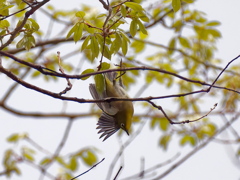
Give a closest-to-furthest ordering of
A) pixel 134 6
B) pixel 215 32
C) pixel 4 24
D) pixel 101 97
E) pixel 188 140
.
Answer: pixel 134 6 → pixel 4 24 → pixel 101 97 → pixel 215 32 → pixel 188 140

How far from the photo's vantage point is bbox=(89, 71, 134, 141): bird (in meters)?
2.27

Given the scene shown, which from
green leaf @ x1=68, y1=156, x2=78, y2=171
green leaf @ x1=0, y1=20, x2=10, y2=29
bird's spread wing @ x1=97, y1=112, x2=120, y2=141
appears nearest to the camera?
green leaf @ x1=0, y1=20, x2=10, y2=29

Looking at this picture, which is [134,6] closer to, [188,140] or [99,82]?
[99,82]

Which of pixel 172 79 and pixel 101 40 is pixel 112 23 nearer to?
pixel 101 40

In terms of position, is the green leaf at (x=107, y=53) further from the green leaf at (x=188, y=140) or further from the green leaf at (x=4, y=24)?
the green leaf at (x=188, y=140)

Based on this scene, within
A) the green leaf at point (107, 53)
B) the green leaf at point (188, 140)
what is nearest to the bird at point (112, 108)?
the green leaf at point (107, 53)

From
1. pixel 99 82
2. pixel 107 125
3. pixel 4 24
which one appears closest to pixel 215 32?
pixel 107 125

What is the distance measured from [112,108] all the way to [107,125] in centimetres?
15

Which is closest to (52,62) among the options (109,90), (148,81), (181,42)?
(148,81)

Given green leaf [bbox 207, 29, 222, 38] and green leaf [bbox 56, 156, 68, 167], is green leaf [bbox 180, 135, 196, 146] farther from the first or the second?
green leaf [bbox 207, 29, 222, 38]

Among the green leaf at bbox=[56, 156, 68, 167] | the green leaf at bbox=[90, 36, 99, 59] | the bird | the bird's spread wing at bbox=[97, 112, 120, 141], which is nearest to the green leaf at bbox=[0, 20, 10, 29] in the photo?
the green leaf at bbox=[90, 36, 99, 59]

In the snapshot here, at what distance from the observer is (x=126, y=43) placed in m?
2.01

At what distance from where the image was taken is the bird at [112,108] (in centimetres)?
227

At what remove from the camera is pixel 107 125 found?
2.44m
